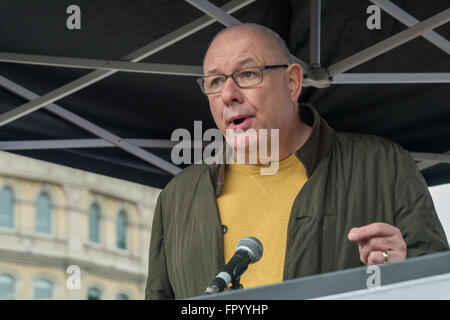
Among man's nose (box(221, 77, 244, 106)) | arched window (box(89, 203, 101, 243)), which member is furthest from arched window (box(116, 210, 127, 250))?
man's nose (box(221, 77, 244, 106))

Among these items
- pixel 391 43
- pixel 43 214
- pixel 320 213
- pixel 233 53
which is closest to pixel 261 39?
pixel 233 53

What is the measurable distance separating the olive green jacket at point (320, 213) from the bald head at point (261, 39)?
0.25 metres

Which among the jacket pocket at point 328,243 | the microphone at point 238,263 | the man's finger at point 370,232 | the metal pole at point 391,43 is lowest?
the microphone at point 238,263

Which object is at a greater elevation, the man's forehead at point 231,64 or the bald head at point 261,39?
Result: the bald head at point 261,39

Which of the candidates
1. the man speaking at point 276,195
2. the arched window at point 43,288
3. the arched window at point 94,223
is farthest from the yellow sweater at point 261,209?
the arched window at point 94,223

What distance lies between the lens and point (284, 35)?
434 centimetres

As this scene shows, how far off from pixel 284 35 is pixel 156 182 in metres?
1.39

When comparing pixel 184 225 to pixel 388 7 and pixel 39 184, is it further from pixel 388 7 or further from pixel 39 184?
pixel 39 184

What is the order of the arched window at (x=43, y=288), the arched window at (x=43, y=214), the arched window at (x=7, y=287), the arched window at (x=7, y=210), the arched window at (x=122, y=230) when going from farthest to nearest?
the arched window at (x=122, y=230)
the arched window at (x=43, y=214)
the arched window at (x=7, y=210)
the arched window at (x=7, y=287)
the arched window at (x=43, y=288)

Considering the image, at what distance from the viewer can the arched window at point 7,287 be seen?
5544cm

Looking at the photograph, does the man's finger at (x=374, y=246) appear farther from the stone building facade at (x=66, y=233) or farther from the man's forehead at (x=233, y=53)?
the stone building facade at (x=66, y=233)

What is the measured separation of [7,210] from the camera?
57.6 meters
